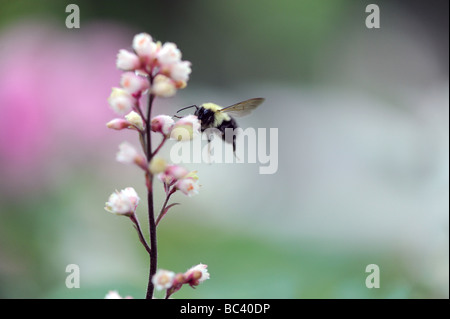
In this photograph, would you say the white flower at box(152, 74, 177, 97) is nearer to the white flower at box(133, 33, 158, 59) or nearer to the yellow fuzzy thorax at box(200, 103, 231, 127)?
the white flower at box(133, 33, 158, 59)

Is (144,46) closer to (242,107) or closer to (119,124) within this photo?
(119,124)

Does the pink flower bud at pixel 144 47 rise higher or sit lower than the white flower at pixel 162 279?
higher

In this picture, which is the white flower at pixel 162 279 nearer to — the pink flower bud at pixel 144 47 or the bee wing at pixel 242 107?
the pink flower bud at pixel 144 47

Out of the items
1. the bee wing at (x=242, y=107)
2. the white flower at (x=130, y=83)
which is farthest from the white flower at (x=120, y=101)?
the bee wing at (x=242, y=107)

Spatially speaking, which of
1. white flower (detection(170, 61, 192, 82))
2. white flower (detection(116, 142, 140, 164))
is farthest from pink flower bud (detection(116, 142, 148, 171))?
white flower (detection(170, 61, 192, 82))
